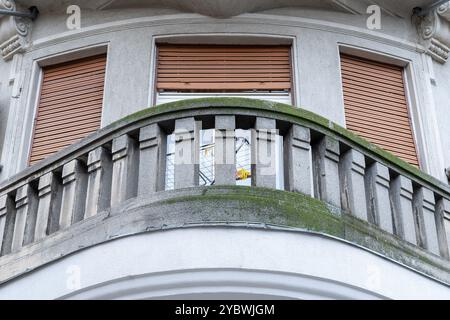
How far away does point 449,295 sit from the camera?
6.17 meters

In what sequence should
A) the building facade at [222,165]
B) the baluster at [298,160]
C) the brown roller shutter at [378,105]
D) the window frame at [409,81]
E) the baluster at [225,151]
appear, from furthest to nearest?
1. the window frame at [409,81]
2. the brown roller shutter at [378,105]
3. the baluster at [298,160]
4. the baluster at [225,151]
5. the building facade at [222,165]

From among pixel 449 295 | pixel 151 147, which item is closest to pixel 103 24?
pixel 151 147

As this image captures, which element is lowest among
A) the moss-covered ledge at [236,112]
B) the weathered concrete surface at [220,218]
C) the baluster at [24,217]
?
the weathered concrete surface at [220,218]

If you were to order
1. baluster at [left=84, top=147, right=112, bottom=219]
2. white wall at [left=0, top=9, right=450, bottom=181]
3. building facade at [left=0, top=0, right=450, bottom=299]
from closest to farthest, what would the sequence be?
1. building facade at [left=0, top=0, right=450, bottom=299]
2. baluster at [left=84, top=147, right=112, bottom=219]
3. white wall at [left=0, top=9, right=450, bottom=181]

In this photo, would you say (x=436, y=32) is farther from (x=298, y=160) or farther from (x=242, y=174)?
(x=298, y=160)

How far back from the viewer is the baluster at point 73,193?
244 inches

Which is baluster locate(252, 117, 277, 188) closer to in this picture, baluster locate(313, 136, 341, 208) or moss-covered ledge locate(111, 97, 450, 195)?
moss-covered ledge locate(111, 97, 450, 195)

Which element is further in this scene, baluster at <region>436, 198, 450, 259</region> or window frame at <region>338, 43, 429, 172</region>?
window frame at <region>338, 43, 429, 172</region>

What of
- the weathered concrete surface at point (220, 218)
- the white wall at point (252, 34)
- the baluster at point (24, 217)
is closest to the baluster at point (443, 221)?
the weathered concrete surface at point (220, 218)

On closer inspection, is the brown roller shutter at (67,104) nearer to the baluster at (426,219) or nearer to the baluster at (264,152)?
the baluster at (264,152)

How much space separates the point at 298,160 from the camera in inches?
239

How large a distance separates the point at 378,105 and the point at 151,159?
3.33 meters

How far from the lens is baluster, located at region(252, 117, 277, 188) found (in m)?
5.93

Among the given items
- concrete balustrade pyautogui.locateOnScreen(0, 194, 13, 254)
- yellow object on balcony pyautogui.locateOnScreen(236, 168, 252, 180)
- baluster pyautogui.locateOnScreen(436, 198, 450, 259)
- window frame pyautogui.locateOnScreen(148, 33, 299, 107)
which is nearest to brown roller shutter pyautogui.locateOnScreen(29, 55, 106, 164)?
window frame pyautogui.locateOnScreen(148, 33, 299, 107)
